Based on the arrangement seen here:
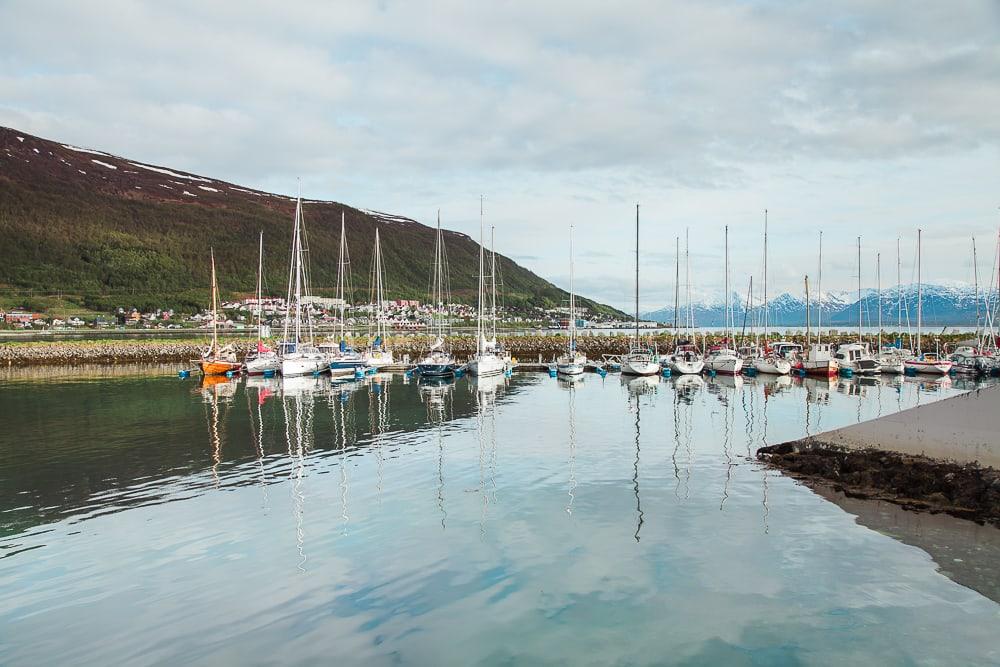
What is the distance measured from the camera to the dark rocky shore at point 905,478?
678 inches

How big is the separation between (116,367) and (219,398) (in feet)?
121

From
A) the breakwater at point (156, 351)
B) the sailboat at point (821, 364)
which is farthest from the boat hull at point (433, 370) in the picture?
the sailboat at point (821, 364)

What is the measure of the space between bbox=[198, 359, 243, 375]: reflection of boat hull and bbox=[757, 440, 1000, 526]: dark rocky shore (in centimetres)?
5298

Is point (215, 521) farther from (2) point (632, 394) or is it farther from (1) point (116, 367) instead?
→ (1) point (116, 367)

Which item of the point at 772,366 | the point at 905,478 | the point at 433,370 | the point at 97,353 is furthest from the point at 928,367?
the point at 97,353

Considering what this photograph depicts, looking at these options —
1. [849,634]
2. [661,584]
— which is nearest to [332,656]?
[661,584]

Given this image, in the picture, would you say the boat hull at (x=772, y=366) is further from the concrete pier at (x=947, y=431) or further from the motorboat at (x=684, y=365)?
the concrete pier at (x=947, y=431)

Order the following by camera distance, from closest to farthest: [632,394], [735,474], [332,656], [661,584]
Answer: [332,656]
[661,584]
[735,474]
[632,394]

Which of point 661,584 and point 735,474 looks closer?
point 661,584

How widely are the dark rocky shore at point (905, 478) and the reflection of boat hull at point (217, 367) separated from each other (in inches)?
2086

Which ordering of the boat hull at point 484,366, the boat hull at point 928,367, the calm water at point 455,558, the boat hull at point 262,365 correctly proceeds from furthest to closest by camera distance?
the boat hull at point 262,365 < the boat hull at point 484,366 < the boat hull at point 928,367 < the calm water at point 455,558

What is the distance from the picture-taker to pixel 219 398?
4678cm

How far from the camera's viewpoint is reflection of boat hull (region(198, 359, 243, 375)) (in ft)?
206

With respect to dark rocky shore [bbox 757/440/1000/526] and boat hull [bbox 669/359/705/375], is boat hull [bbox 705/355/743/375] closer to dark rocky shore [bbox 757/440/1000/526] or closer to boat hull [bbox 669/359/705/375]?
boat hull [bbox 669/359/705/375]
